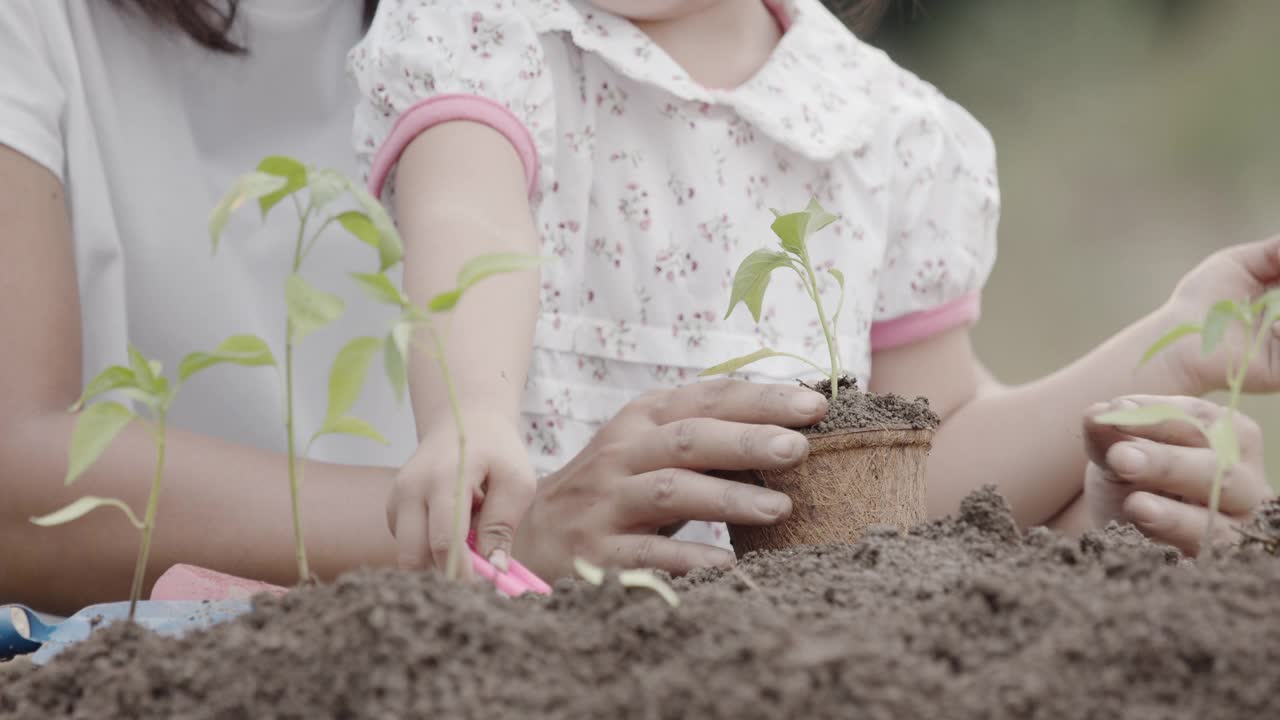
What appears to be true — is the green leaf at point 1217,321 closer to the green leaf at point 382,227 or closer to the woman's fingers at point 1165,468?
the green leaf at point 382,227

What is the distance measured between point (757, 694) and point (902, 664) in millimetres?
58

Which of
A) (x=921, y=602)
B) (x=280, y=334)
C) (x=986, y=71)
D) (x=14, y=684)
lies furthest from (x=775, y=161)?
(x=986, y=71)

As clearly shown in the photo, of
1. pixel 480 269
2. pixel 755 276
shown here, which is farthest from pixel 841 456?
pixel 480 269

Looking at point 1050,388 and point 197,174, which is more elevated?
point 197,174

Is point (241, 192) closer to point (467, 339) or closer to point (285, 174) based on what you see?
point (285, 174)

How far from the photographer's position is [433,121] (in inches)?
43.2

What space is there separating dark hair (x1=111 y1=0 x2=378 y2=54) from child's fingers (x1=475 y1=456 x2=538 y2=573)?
3.15 feet

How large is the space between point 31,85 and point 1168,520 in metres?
1.28

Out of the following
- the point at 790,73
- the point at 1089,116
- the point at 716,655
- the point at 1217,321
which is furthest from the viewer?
the point at 1089,116

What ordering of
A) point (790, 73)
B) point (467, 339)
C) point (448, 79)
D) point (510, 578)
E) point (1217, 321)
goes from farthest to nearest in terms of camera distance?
point (790, 73) → point (448, 79) → point (467, 339) → point (510, 578) → point (1217, 321)

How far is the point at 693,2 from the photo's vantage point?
1231 millimetres

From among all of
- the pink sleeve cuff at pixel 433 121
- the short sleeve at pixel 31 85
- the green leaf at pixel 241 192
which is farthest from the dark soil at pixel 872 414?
the short sleeve at pixel 31 85

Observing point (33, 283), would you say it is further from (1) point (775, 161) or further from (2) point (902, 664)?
(2) point (902, 664)

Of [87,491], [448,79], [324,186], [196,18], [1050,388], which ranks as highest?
[196,18]
